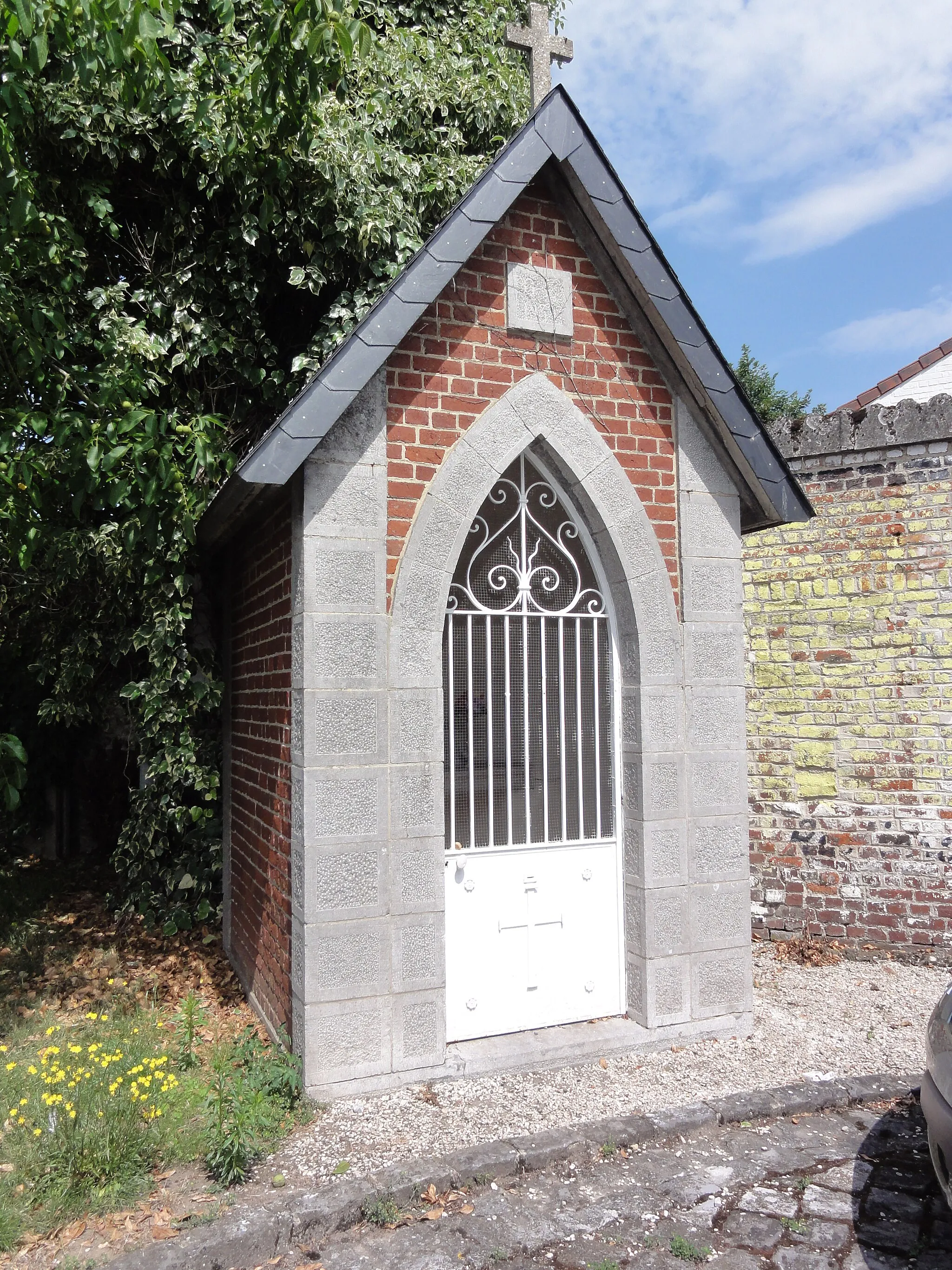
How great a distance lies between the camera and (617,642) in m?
5.27

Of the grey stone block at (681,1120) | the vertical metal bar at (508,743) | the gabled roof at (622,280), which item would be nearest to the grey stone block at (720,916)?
the grey stone block at (681,1120)

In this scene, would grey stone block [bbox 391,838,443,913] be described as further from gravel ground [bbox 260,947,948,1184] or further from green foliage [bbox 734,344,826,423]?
green foliage [bbox 734,344,826,423]

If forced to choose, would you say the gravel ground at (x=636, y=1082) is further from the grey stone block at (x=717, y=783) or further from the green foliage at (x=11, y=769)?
the green foliage at (x=11, y=769)

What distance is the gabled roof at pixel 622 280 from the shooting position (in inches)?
169

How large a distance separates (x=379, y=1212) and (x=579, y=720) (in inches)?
103

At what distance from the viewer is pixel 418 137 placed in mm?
7418

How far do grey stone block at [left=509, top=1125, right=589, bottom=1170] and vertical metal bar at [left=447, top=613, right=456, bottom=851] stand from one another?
1.44m

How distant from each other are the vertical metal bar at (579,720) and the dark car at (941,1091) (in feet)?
6.94

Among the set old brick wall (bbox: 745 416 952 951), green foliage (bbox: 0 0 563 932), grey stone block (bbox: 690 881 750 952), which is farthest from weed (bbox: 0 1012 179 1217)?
old brick wall (bbox: 745 416 952 951)

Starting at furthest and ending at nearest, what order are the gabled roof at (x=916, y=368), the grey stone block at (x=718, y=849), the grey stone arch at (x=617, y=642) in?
the gabled roof at (x=916, y=368), the grey stone block at (x=718, y=849), the grey stone arch at (x=617, y=642)

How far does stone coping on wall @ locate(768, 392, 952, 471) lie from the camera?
6.78m

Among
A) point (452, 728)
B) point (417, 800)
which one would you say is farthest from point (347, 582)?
point (417, 800)

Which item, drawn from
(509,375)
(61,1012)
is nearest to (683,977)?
(509,375)

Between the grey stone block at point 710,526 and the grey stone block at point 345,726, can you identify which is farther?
the grey stone block at point 710,526
